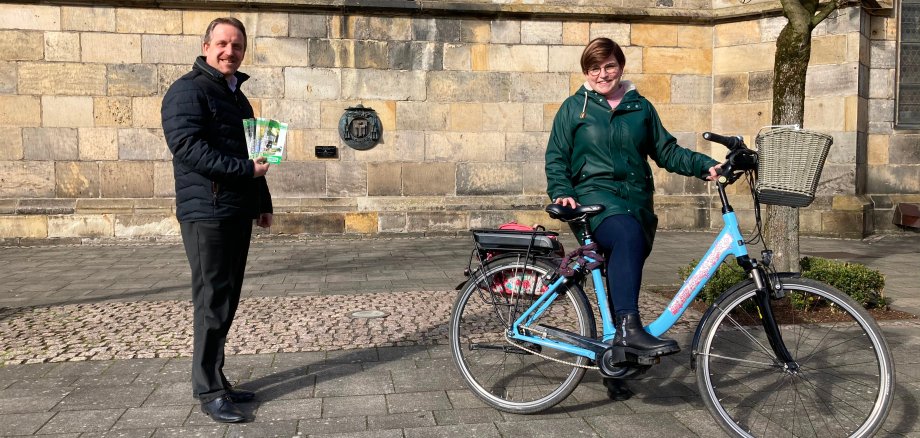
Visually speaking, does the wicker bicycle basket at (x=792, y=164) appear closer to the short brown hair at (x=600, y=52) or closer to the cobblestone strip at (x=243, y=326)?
the short brown hair at (x=600, y=52)

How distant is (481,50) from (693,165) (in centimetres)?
894

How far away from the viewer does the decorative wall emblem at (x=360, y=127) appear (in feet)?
38.9

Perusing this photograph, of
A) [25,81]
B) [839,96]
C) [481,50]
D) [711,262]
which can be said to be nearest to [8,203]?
[25,81]

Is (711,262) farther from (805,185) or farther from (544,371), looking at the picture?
(544,371)

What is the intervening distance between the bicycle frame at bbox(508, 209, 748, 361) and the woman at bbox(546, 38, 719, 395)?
66 mm

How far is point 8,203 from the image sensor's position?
436 inches

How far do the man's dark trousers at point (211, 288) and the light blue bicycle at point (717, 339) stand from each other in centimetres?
121

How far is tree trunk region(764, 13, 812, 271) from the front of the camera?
6.44m

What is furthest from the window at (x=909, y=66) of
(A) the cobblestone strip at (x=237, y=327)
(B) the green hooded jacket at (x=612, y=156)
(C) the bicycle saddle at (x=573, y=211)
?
(C) the bicycle saddle at (x=573, y=211)

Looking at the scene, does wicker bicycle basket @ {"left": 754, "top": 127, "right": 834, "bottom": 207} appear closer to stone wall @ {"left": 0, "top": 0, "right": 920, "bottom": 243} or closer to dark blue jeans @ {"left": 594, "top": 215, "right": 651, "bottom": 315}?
dark blue jeans @ {"left": 594, "top": 215, "right": 651, "bottom": 315}

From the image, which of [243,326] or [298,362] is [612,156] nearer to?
[298,362]

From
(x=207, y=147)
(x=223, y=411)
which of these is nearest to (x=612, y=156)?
(x=207, y=147)

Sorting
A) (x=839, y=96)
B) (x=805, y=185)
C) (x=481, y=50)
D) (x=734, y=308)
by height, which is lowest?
(x=734, y=308)

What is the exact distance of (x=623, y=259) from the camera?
3506mm
